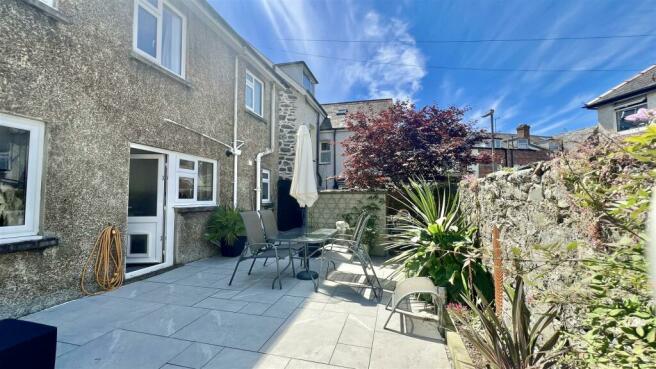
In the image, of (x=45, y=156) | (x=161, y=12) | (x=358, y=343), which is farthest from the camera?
(x=161, y=12)

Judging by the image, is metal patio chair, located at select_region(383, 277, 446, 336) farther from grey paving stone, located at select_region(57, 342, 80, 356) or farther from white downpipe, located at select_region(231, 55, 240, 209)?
white downpipe, located at select_region(231, 55, 240, 209)

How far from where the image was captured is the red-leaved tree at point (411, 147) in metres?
8.19

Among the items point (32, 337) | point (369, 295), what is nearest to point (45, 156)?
point (32, 337)

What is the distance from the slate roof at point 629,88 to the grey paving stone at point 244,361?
670 inches

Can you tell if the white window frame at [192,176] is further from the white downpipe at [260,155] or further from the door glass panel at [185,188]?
the white downpipe at [260,155]

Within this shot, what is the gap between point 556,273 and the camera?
229 cm

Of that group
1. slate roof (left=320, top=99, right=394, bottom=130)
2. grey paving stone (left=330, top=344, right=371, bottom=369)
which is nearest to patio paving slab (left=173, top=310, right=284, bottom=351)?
grey paving stone (left=330, top=344, right=371, bottom=369)

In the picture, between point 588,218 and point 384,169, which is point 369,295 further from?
point 384,169

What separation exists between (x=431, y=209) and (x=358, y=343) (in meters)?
2.32

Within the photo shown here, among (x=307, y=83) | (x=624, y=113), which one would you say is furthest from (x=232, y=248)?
(x=624, y=113)

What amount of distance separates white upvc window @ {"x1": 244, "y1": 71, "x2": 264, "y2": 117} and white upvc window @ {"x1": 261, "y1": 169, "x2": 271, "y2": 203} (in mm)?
2026

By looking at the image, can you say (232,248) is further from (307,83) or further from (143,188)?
(307,83)

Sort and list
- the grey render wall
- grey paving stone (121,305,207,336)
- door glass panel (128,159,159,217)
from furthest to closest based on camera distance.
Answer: the grey render wall
door glass panel (128,159,159,217)
grey paving stone (121,305,207,336)

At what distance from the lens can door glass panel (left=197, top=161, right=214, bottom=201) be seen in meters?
6.77
